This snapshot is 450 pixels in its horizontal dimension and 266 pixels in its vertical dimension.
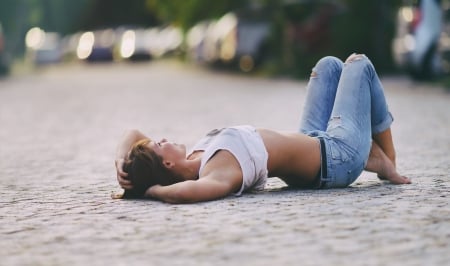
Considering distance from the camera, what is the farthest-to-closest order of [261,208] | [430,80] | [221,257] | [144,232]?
[430,80] → [261,208] → [144,232] → [221,257]

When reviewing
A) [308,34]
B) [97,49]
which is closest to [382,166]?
[308,34]

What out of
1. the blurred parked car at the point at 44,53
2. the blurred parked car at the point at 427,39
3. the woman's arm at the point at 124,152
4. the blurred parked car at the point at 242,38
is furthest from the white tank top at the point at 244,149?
the blurred parked car at the point at 44,53

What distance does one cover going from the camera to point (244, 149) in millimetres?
6270

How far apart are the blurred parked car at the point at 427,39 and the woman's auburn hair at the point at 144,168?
13872 mm

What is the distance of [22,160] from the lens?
32.5 feet

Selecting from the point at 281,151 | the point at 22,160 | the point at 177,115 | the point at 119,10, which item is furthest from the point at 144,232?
the point at 119,10

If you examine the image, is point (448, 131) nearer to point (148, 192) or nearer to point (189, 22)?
point (148, 192)

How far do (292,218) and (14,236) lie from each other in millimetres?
1329

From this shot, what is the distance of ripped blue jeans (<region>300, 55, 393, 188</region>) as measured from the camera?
6648 mm

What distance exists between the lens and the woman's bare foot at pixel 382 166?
275 inches

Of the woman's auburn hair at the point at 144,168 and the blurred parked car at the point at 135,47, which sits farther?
the blurred parked car at the point at 135,47

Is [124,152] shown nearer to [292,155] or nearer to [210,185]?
[210,185]

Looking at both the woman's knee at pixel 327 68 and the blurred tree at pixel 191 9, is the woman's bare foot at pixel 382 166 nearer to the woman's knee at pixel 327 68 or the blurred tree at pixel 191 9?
the woman's knee at pixel 327 68

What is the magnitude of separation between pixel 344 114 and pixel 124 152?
4.33ft
